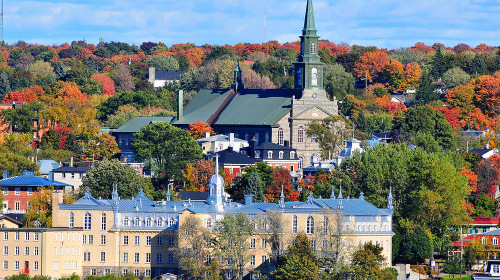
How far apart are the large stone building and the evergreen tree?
1331 cm

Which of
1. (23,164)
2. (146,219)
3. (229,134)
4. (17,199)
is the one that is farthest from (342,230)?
(229,134)

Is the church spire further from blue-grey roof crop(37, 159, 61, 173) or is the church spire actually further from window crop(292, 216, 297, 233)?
window crop(292, 216, 297, 233)

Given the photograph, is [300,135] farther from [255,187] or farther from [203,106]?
[255,187]

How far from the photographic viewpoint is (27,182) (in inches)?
4970

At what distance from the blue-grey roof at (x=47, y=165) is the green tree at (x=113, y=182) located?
18.7m

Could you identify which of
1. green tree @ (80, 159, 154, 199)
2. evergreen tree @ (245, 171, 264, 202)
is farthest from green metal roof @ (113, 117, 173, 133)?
evergreen tree @ (245, 171, 264, 202)

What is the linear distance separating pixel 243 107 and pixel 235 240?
64628 millimetres

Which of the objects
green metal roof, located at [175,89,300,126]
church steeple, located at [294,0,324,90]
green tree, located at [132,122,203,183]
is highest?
church steeple, located at [294,0,324,90]

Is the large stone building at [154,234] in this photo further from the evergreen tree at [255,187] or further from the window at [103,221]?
the evergreen tree at [255,187]

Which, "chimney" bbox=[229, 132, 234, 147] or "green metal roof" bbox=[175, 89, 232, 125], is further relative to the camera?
"green metal roof" bbox=[175, 89, 232, 125]

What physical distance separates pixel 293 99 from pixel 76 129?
24.2 m

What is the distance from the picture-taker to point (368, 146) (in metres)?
140

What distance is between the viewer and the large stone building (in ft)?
327

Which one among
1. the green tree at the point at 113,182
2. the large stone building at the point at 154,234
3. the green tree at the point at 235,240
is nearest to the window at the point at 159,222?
the large stone building at the point at 154,234
